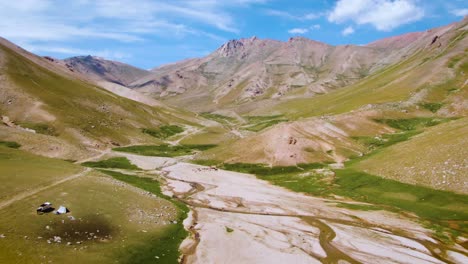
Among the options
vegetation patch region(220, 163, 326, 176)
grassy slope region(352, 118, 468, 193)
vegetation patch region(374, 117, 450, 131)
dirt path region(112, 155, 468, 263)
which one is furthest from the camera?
vegetation patch region(374, 117, 450, 131)

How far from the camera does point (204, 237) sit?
55.9 metres

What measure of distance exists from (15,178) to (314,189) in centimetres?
7075

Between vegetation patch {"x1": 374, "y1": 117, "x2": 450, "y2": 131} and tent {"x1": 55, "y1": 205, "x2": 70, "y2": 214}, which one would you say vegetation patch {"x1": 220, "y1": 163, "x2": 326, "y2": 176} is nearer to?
vegetation patch {"x1": 374, "y1": 117, "x2": 450, "y2": 131}

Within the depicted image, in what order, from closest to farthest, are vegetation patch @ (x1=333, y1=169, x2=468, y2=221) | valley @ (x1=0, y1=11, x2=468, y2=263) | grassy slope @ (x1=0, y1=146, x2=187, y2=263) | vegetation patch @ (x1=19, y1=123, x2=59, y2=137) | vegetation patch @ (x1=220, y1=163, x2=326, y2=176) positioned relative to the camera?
grassy slope @ (x1=0, y1=146, x2=187, y2=263) < valley @ (x1=0, y1=11, x2=468, y2=263) < vegetation patch @ (x1=333, y1=169, x2=468, y2=221) < vegetation patch @ (x1=220, y1=163, x2=326, y2=176) < vegetation patch @ (x1=19, y1=123, x2=59, y2=137)

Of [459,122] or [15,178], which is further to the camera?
[459,122]

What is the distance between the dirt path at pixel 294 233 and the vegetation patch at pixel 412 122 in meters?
101

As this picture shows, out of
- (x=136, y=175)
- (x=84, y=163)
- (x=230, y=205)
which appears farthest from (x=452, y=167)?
(x=84, y=163)

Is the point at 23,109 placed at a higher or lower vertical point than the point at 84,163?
higher

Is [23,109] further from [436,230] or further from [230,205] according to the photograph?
[436,230]

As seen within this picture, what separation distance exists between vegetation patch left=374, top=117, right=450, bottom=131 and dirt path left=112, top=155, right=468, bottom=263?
101 m

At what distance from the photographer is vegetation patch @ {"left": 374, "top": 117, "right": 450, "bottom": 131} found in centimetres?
17512

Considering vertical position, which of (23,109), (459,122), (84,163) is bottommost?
(84,163)

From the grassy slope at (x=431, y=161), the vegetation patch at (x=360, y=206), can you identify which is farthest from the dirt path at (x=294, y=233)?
the grassy slope at (x=431, y=161)

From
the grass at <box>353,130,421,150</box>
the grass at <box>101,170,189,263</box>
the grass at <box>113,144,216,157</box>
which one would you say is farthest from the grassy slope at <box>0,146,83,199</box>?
the grass at <box>353,130,421,150</box>
